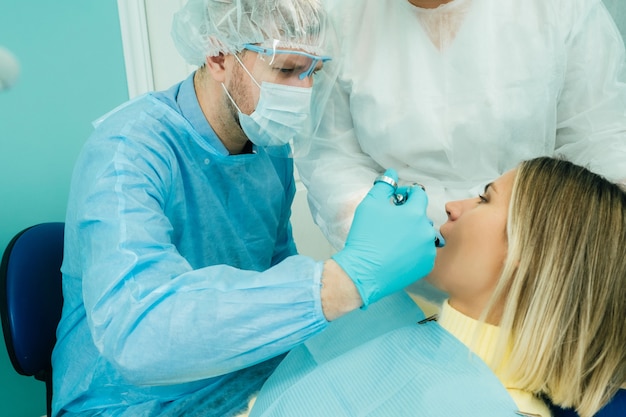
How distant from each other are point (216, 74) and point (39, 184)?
2.65 ft

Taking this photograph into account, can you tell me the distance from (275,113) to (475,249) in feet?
1.70

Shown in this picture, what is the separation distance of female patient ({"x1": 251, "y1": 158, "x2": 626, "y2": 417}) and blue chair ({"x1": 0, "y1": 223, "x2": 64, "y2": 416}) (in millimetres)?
568

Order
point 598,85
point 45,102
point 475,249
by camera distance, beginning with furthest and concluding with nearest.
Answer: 1. point 45,102
2. point 598,85
3. point 475,249

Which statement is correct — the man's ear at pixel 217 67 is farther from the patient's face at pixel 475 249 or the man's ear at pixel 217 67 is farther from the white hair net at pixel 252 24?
the patient's face at pixel 475 249

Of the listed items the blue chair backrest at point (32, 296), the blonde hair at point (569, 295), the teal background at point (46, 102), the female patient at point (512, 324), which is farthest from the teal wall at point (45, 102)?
the blonde hair at point (569, 295)

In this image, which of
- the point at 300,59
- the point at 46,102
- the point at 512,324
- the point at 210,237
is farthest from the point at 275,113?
the point at 46,102

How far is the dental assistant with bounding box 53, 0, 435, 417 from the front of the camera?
2.62ft

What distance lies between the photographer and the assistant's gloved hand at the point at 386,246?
828 mm

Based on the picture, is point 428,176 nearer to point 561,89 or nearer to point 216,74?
point 561,89

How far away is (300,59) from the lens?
1.08 m

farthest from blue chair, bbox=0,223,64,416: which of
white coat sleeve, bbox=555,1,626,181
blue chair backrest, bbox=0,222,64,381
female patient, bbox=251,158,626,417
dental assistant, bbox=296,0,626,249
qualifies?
white coat sleeve, bbox=555,1,626,181

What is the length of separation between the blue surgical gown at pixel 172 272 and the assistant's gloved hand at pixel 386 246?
0.24 feet

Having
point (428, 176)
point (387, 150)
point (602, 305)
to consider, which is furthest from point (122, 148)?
point (602, 305)

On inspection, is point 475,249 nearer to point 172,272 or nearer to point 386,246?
point 386,246
